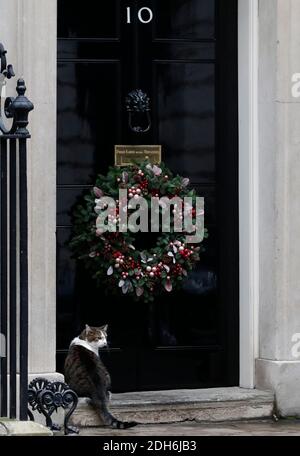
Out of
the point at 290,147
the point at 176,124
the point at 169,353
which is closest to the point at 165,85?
the point at 176,124

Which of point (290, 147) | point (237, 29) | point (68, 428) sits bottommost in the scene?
point (68, 428)

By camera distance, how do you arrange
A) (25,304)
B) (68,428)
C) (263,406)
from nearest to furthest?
(25,304) → (68,428) → (263,406)

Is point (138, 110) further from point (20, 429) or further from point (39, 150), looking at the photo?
point (20, 429)

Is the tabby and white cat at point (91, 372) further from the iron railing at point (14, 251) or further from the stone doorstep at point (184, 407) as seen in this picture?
the iron railing at point (14, 251)

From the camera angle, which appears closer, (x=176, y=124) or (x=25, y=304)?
(x=25, y=304)

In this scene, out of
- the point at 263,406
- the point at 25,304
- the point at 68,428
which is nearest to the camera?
the point at 25,304

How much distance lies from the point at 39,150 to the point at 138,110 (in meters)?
1.06

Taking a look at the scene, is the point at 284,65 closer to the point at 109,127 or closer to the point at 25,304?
the point at 109,127

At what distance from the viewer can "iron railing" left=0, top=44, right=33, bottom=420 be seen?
7.34 meters

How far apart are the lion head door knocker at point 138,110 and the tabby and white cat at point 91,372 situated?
1523 millimetres

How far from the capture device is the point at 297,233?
10.1 meters

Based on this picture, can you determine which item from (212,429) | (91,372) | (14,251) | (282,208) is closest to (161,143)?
(282,208)

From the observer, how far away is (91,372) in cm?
934

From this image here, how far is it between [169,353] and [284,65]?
221cm
